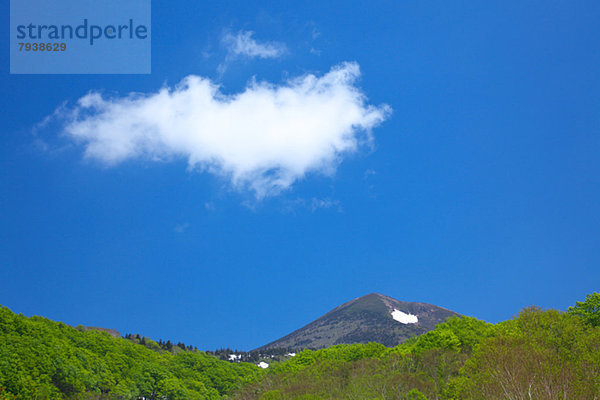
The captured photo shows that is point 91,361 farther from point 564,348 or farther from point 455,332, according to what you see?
point 564,348

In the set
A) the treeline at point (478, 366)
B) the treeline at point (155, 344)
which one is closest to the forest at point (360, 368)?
the treeline at point (478, 366)

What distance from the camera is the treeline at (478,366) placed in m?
27.5

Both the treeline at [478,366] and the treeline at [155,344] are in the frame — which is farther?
the treeline at [155,344]

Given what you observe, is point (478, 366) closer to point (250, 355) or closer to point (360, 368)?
point (360, 368)

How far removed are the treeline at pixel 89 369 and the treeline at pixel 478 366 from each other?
45.9 feet

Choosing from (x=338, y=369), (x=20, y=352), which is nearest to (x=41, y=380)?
(x=20, y=352)

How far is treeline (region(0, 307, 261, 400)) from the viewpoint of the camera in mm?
52812

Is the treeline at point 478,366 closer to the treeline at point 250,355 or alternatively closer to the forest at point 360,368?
the forest at point 360,368

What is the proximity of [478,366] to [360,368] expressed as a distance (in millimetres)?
31098

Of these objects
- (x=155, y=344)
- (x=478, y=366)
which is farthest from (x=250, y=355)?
(x=478, y=366)

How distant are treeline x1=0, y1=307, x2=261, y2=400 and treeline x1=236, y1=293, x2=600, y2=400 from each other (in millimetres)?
13995

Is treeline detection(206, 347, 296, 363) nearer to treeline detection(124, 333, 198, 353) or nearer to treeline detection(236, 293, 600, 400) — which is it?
treeline detection(124, 333, 198, 353)

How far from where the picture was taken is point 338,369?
6412 cm

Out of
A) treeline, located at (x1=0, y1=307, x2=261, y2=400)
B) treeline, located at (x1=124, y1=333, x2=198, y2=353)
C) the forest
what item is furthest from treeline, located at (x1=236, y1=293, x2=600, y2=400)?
treeline, located at (x1=124, y1=333, x2=198, y2=353)
